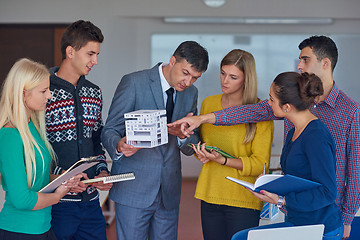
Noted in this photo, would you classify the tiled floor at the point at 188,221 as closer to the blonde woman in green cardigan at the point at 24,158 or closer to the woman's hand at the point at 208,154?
the woman's hand at the point at 208,154

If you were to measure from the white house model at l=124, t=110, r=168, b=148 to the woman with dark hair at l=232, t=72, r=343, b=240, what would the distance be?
58cm

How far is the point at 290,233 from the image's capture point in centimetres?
174

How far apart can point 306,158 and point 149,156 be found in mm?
874

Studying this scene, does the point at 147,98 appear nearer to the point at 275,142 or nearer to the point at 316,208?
the point at 316,208

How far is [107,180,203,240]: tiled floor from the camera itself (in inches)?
180

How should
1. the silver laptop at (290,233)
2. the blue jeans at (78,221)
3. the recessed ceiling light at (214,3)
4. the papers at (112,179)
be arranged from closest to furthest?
1. the silver laptop at (290,233)
2. the papers at (112,179)
3. the blue jeans at (78,221)
4. the recessed ceiling light at (214,3)

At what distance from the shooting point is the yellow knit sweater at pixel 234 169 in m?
2.39

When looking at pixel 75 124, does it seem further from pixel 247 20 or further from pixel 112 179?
pixel 247 20

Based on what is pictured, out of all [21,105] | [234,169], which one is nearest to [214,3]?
[234,169]

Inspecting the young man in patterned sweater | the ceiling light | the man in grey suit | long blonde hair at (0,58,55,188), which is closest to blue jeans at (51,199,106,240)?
the young man in patterned sweater

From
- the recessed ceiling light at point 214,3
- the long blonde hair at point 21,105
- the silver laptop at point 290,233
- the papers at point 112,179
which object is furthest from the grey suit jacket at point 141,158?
the recessed ceiling light at point 214,3

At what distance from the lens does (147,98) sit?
2.37m

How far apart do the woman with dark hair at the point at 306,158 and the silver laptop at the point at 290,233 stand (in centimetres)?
12

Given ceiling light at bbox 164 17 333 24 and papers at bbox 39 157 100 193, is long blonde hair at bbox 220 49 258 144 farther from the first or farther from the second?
ceiling light at bbox 164 17 333 24
